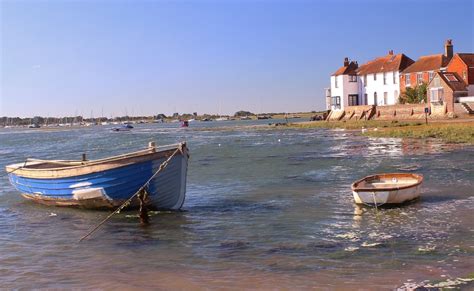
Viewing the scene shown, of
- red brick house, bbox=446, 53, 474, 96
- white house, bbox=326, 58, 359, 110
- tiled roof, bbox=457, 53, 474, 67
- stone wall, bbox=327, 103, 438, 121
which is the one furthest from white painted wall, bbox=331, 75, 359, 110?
tiled roof, bbox=457, 53, 474, 67

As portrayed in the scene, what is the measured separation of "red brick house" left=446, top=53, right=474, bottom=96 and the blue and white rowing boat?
179ft

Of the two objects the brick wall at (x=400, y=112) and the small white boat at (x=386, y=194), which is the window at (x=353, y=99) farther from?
the small white boat at (x=386, y=194)

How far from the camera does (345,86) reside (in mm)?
82125

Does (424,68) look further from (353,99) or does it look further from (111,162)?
(111,162)

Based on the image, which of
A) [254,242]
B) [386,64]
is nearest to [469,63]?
[386,64]

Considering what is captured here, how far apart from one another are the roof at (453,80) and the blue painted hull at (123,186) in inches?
2009

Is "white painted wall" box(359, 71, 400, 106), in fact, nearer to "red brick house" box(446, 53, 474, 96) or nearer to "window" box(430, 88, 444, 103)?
"red brick house" box(446, 53, 474, 96)

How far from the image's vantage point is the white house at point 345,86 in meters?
82.2

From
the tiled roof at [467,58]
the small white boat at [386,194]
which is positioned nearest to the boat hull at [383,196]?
the small white boat at [386,194]

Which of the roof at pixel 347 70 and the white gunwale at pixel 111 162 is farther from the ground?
the roof at pixel 347 70

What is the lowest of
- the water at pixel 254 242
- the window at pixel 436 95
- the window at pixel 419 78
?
the water at pixel 254 242

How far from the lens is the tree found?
67387 mm

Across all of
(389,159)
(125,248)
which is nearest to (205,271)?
(125,248)

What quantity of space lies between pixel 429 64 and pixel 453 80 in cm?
1162
